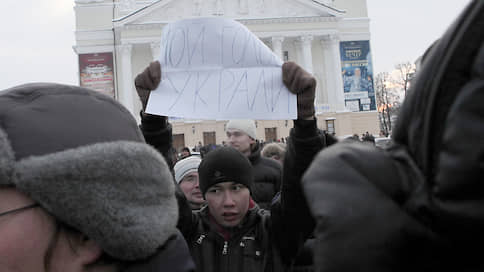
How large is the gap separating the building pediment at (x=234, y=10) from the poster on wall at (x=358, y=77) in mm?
3743

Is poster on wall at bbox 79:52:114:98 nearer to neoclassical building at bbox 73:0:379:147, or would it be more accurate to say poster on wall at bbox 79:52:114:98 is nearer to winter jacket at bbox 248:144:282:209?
neoclassical building at bbox 73:0:379:147

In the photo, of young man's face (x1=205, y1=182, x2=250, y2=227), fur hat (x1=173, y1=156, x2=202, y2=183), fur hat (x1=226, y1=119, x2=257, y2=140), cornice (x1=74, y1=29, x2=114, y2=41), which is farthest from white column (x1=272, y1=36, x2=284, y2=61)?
young man's face (x1=205, y1=182, x2=250, y2=227)

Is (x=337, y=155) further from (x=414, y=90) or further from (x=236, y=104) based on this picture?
(x=236, y=104)

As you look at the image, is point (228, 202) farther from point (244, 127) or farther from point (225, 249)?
point (244, 127)

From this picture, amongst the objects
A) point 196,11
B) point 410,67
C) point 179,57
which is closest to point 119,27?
point 196,11

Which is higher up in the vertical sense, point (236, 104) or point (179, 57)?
point (179, 57)

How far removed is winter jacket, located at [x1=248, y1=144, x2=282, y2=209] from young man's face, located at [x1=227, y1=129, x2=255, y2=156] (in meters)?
0.08

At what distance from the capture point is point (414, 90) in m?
0.55

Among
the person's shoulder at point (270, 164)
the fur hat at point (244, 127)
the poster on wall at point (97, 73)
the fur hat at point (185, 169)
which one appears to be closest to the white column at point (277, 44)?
the poster on wall at point (97, 73)

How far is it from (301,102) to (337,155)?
1201mm

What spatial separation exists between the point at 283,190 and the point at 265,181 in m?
1.97

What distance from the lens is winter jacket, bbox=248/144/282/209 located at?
3.68 m

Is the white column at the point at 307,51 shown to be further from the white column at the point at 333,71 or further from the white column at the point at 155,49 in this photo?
the white column at the point at 155,49

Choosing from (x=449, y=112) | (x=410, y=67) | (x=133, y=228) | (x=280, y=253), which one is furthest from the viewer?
(x=410, y=67)
